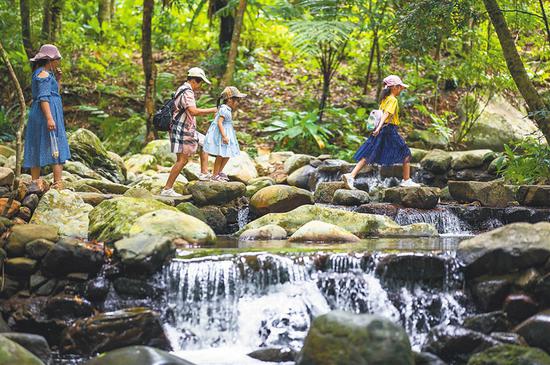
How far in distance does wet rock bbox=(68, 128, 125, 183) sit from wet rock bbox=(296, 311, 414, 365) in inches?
307

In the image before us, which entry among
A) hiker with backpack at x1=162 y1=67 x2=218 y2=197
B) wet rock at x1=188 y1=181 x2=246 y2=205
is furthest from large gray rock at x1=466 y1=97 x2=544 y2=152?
hiker with backpack at x1=162 y1=67 x2=218 y2=197

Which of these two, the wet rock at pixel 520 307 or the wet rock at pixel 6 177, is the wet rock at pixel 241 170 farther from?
the wet rock at pixel 520 307

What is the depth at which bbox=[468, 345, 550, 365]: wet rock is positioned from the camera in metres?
5.54

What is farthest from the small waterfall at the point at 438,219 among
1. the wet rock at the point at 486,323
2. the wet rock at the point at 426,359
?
the wet rock at the point at 426,359

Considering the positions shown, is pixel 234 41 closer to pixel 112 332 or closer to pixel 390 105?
pixel 390 105

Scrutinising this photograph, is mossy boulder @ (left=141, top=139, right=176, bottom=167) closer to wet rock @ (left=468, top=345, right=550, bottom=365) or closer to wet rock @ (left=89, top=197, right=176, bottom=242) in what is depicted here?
wet rock @ (left=89, top=197, right=176, bottom=242)

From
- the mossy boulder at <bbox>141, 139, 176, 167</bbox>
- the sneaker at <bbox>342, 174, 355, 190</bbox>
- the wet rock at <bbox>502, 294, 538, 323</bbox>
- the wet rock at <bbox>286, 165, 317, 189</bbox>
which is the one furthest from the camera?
the mossy boulder at <bbox>141, 139, 176, 167</bbox>

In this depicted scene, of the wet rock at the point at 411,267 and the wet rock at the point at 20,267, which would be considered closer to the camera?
the wet rock at the point at 20,267

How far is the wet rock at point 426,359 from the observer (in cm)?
570

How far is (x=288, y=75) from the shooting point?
1938 centimetres

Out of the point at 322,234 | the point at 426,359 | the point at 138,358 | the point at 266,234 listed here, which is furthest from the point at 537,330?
the point at 266,234

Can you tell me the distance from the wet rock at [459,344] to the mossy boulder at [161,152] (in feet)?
27.6

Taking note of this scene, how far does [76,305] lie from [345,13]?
11378 mm

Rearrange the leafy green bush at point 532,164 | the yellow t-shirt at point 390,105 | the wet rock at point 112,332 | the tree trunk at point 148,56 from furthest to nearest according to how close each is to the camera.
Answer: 1. the tree trunk at point 148,56
2. the yellow t-shirt at point 390,105
3. the leafy green bush at point 532,164
4. the wet rock at point 112,332
